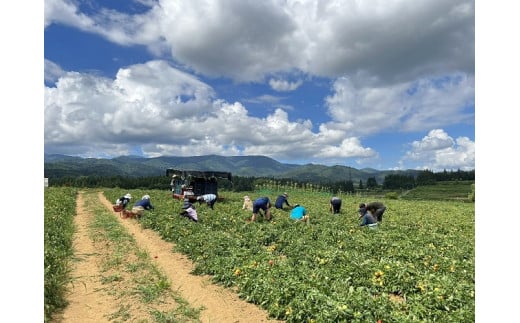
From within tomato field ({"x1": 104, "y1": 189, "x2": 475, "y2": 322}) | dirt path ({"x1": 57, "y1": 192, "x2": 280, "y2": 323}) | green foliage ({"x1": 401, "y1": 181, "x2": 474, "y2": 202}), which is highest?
tomato field ({"x1": 104, "y1": 189, "x2": 475, "y2": 322})

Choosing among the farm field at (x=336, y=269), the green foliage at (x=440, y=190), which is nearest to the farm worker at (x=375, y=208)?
the farm field at (x=336, y=269)

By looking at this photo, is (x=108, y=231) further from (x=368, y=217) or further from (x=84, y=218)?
(x=368, y=217)

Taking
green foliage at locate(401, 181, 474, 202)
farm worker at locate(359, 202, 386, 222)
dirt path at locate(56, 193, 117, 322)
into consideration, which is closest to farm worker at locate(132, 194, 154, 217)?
dirt path at locate(56, 193, 117, 322)

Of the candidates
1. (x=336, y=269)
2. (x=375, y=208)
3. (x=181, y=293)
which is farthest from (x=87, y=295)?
(x=375, y=208)

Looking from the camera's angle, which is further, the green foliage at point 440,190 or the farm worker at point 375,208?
the green foliage at point 440,190

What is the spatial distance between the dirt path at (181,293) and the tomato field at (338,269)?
1.13 feet

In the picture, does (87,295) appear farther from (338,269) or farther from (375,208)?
(375,208)

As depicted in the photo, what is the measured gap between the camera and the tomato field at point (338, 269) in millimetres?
7699

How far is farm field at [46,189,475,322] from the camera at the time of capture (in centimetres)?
770

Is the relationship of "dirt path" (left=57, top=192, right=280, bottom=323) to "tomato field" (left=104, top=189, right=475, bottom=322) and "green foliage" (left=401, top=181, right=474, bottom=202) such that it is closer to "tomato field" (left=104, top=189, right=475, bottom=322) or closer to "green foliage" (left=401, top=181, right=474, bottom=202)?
"tomato field" (left=104, top=189, right=475, bottom=322)

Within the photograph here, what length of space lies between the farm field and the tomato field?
0.02 m

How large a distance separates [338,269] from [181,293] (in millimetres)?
Result: 4624

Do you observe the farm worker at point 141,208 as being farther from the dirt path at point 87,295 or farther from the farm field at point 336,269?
the dirt path at point 87,295

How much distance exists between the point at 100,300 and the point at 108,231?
32.8 ft
